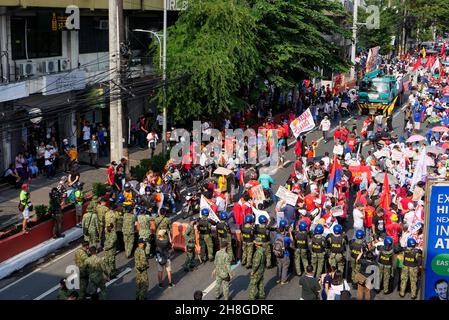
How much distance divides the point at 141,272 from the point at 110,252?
70.8 inches

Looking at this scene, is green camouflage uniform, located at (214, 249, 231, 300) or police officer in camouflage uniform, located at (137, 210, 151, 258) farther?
police officer in camouflage uniform, located at (137, 210, 151, 258)

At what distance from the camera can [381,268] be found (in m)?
14.2

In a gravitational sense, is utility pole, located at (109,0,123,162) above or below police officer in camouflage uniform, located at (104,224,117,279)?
above

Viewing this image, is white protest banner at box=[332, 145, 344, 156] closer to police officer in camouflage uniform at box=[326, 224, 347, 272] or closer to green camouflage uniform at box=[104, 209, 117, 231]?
police officer in camouflage uniform at box=[326, 224, 347, 272]

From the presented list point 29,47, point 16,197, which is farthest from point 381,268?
point 29,47

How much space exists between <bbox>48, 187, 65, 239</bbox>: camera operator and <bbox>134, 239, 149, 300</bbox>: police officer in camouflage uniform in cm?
432

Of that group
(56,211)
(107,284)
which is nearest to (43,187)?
(56,211)

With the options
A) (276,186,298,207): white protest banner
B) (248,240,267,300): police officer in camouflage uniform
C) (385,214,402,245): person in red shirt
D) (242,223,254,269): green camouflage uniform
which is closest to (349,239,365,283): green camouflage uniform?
(385,214,402,245): person in red shirt

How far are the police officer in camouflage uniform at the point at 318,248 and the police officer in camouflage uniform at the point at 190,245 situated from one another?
8.67 ft

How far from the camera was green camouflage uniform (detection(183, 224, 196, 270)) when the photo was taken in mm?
15281

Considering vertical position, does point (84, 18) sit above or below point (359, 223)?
above

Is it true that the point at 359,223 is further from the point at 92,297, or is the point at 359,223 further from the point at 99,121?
the point at 99,121

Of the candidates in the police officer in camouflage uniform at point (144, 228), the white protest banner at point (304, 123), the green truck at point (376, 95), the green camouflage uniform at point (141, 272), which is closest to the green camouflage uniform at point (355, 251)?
the green camouflage uniform at point (141, 272)

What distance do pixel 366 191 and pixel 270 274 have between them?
171 inches
